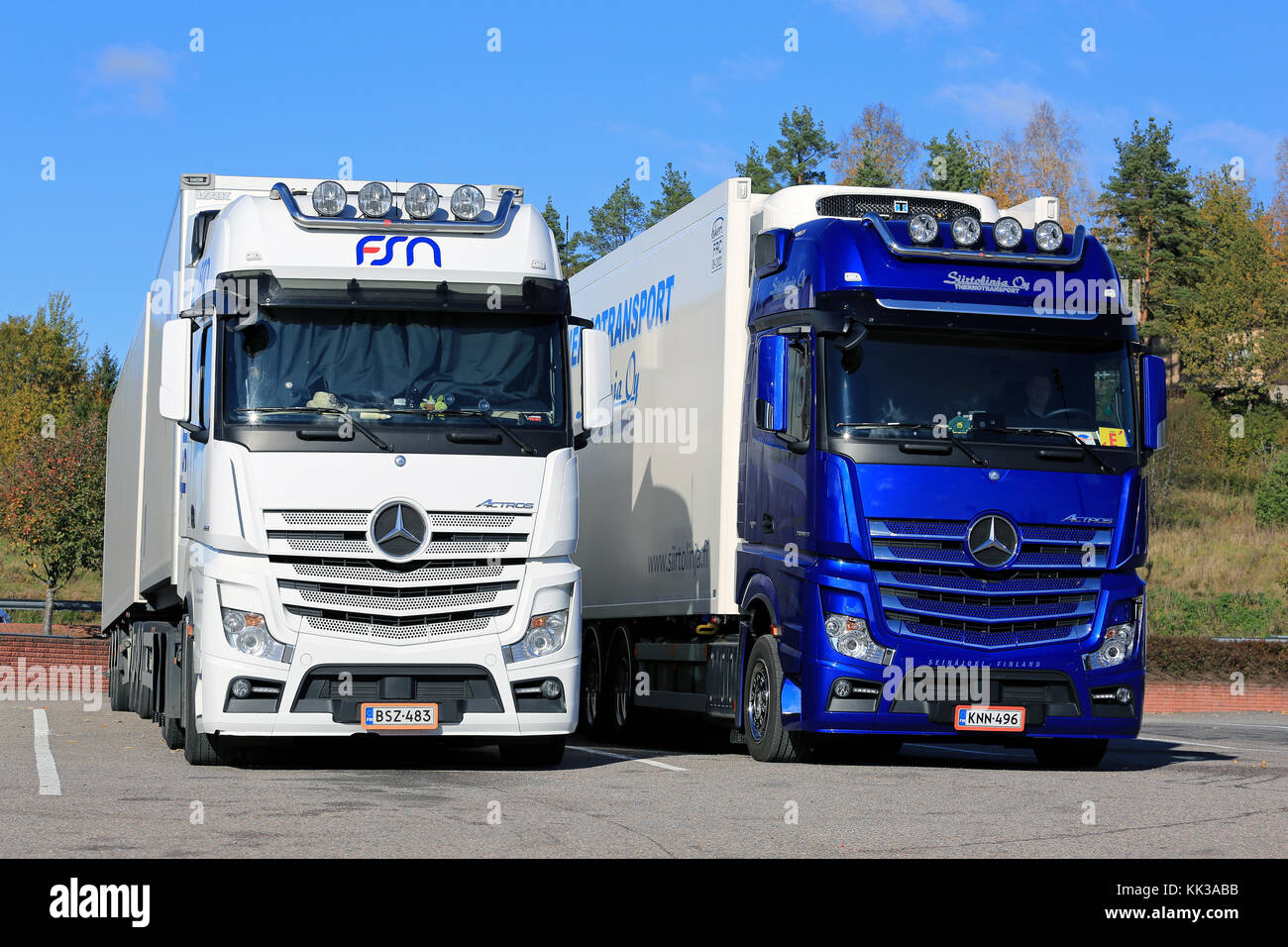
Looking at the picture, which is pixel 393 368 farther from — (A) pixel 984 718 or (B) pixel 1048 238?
(B) pixel 1048 238

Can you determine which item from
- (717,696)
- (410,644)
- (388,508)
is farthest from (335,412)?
(717,696)

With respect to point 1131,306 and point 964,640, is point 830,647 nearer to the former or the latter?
point 964,640

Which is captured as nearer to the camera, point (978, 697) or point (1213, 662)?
point (978, 697)

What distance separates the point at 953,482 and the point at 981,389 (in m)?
0.79

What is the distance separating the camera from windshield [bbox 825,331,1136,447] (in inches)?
484

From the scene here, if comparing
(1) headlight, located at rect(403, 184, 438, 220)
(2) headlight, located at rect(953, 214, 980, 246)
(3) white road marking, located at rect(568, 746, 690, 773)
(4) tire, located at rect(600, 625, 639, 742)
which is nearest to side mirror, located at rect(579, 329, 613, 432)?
(1) headlight, located at rect(403, 184, 438, 220)

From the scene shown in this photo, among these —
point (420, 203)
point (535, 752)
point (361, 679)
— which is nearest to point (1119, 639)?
point (535, 752)

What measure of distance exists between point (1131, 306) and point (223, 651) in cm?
708

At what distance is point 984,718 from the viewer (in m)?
12.3

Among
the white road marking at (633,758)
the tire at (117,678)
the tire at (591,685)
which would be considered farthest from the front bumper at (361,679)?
the tire at (117,678)

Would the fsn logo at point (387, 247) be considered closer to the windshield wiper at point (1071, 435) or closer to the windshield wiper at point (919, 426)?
the windshield wiper at point (919, 426)
